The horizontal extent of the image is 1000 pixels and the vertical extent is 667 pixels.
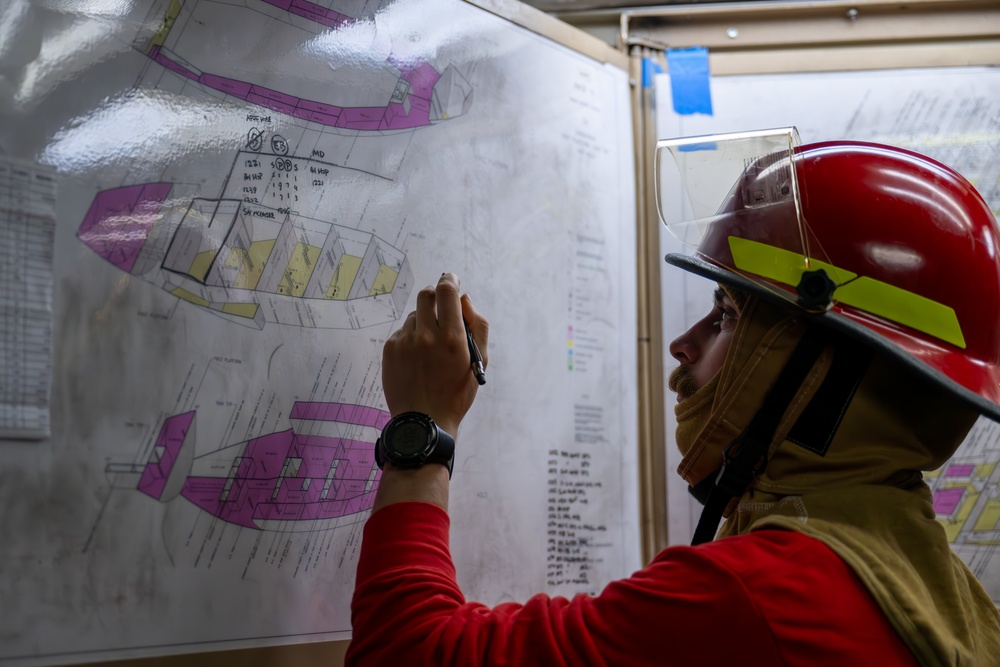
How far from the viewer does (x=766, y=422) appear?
3.44 ft

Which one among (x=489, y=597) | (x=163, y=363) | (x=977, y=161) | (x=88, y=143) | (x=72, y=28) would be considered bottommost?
(x=489, y=597)

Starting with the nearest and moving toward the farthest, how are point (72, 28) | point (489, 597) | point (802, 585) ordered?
point (802, 585), point (72, 28), point (489, 597)

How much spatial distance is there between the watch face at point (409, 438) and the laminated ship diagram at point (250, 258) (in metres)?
0.25

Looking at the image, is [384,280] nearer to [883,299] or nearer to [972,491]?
[883,299]

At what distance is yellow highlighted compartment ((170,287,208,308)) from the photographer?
3.49 ft

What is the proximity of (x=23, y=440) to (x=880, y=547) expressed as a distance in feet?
3.16


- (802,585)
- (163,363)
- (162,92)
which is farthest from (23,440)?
(802,585)

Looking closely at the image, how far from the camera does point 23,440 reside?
929mm

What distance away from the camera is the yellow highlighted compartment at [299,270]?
1169 millimetres

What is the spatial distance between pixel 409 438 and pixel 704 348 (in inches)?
17.6

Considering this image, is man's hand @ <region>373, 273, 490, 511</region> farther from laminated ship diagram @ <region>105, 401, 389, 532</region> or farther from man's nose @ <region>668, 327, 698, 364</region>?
man's nose @ <region>668, 327, 698, 364</region>

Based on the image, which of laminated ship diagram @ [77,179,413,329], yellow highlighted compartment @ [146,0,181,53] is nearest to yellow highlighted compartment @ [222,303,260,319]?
laminated ship diagram @ [77,179,413,329]

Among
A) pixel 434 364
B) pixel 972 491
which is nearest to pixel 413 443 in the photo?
pixel 434 364

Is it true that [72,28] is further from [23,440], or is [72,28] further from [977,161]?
[977,161]
